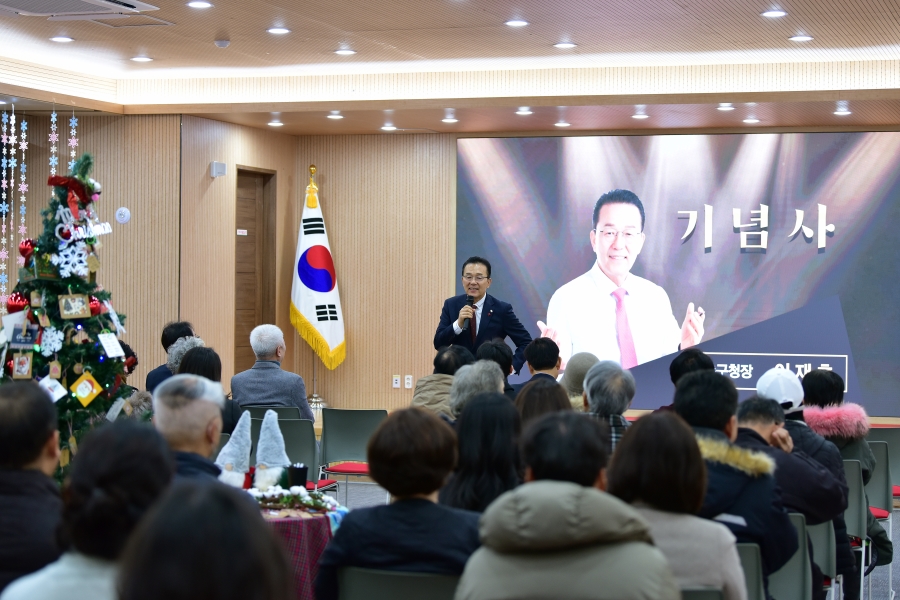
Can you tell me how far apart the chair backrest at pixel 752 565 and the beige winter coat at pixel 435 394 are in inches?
91.2

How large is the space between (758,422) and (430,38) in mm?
4976

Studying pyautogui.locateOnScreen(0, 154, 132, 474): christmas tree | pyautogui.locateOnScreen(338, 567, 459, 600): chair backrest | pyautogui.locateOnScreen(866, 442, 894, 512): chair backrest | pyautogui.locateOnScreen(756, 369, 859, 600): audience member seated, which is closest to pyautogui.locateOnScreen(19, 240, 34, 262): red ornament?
pyautogui.locateOnScreen(0, 154, 132, 474): christmas tree

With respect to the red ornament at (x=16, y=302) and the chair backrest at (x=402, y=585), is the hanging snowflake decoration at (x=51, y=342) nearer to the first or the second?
the red ornament at (x=16, y=302)

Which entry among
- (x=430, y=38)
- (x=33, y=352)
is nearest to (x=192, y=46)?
(x=430, y=38)

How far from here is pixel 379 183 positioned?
10.6 meters

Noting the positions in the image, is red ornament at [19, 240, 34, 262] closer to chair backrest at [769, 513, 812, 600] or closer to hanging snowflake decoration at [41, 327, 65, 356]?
hanging snowflake decoration at [41, 327, 65, 356]

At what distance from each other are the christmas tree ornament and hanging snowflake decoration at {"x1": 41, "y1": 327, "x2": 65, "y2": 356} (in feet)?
0.54

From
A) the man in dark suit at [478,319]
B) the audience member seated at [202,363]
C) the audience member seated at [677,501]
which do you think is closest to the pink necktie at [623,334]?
the man in dark suit at [478,319]

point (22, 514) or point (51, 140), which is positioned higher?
point (51, 140)

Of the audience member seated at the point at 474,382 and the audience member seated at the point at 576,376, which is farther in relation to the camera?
the audience member seated at the point at 576,376

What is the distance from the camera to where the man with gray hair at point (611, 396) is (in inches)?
156

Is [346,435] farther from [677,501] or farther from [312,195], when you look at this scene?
[312,195]

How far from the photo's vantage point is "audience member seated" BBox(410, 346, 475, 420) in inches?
200

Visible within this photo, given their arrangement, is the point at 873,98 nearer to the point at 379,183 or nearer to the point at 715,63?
the point at 715,63
